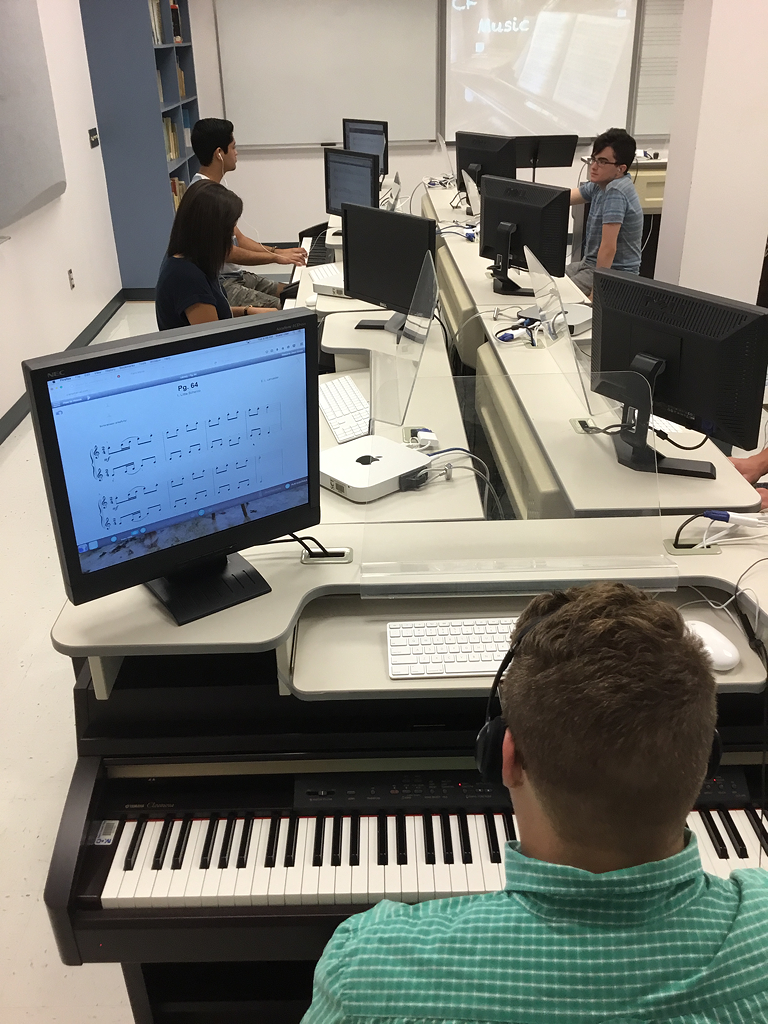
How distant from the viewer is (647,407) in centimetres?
192

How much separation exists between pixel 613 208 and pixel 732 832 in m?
3.70

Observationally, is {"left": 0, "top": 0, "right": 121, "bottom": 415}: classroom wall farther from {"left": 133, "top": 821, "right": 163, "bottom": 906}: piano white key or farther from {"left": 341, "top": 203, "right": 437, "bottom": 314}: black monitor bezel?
{"left": 133, "top": 821, "right": 163, "bottom": 906}: piano white key

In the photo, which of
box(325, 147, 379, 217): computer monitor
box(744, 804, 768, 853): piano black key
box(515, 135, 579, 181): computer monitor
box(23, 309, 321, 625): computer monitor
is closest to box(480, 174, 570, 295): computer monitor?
box(325, 147, 379, 217): computer monitor

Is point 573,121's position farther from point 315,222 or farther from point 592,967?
point 592,967

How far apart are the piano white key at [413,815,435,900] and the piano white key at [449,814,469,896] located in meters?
0.03

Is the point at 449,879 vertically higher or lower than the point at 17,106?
lower

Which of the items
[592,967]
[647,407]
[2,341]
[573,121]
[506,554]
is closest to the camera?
[592,967]

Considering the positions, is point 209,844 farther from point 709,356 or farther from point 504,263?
point 504,263

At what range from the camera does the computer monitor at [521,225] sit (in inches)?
133

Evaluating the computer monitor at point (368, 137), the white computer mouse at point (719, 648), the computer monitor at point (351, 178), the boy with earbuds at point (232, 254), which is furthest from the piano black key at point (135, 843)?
the computer monitor at point (368, 137)

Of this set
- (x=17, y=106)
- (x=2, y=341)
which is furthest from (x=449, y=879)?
(x=17, y=106)

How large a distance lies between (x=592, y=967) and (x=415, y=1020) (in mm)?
146

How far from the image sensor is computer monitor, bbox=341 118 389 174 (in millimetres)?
5043

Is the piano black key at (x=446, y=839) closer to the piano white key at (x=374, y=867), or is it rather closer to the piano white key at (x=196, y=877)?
the piano white key at (x=374, y=867)
